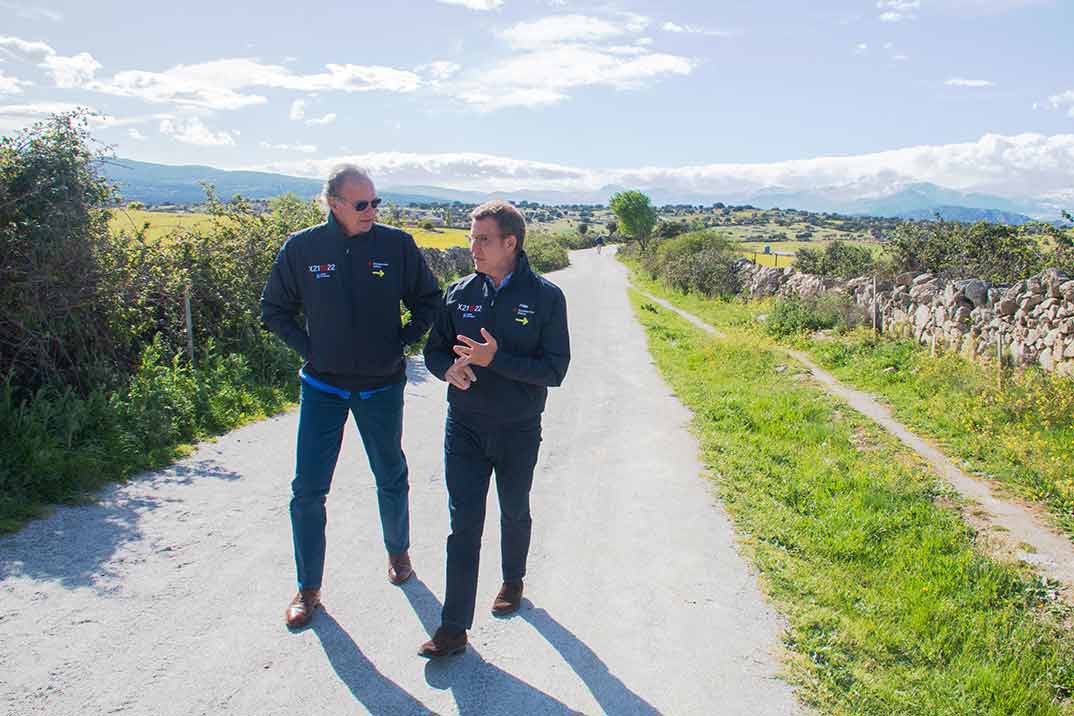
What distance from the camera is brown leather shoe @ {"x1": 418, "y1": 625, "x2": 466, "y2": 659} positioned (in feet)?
11.7

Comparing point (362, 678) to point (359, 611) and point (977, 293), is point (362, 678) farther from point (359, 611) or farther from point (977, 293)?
point (977, 293)

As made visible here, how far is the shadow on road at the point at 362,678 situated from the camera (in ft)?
10.5

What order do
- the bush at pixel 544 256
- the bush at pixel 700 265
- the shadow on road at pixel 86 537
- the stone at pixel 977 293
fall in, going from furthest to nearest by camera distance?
the bush at pixel 544 256 → the bush at pixel 700 265 → the stone at pixel 977 293 → the shadow on road at pixel 86 537

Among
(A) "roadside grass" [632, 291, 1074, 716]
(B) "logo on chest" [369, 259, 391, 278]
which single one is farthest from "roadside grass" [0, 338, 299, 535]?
(A) "roadside grass" [632, 291, 1074, 716]

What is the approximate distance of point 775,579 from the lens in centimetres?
471

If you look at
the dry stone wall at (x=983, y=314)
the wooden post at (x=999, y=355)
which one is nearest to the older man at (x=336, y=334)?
the wooden post at (x=999, y=355)

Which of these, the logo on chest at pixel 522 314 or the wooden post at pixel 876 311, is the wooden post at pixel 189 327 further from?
the wooden post at pixel 876 311

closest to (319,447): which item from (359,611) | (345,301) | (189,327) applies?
(345,301)

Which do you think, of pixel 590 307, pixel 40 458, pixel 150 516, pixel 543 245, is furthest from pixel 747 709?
pixel 543 245

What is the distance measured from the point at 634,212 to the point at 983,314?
74261mm

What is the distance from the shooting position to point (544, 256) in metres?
52.8

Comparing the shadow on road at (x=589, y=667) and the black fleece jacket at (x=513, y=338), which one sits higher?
the black fleece jacket at (x=513, y=338)

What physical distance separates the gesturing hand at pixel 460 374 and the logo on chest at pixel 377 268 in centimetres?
77

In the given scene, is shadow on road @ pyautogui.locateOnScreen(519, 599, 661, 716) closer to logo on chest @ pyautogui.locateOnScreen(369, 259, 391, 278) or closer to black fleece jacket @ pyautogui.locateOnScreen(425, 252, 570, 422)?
black fleece jacket @ pyautogui.locateOnScreen(425, 252, 570, 422)
